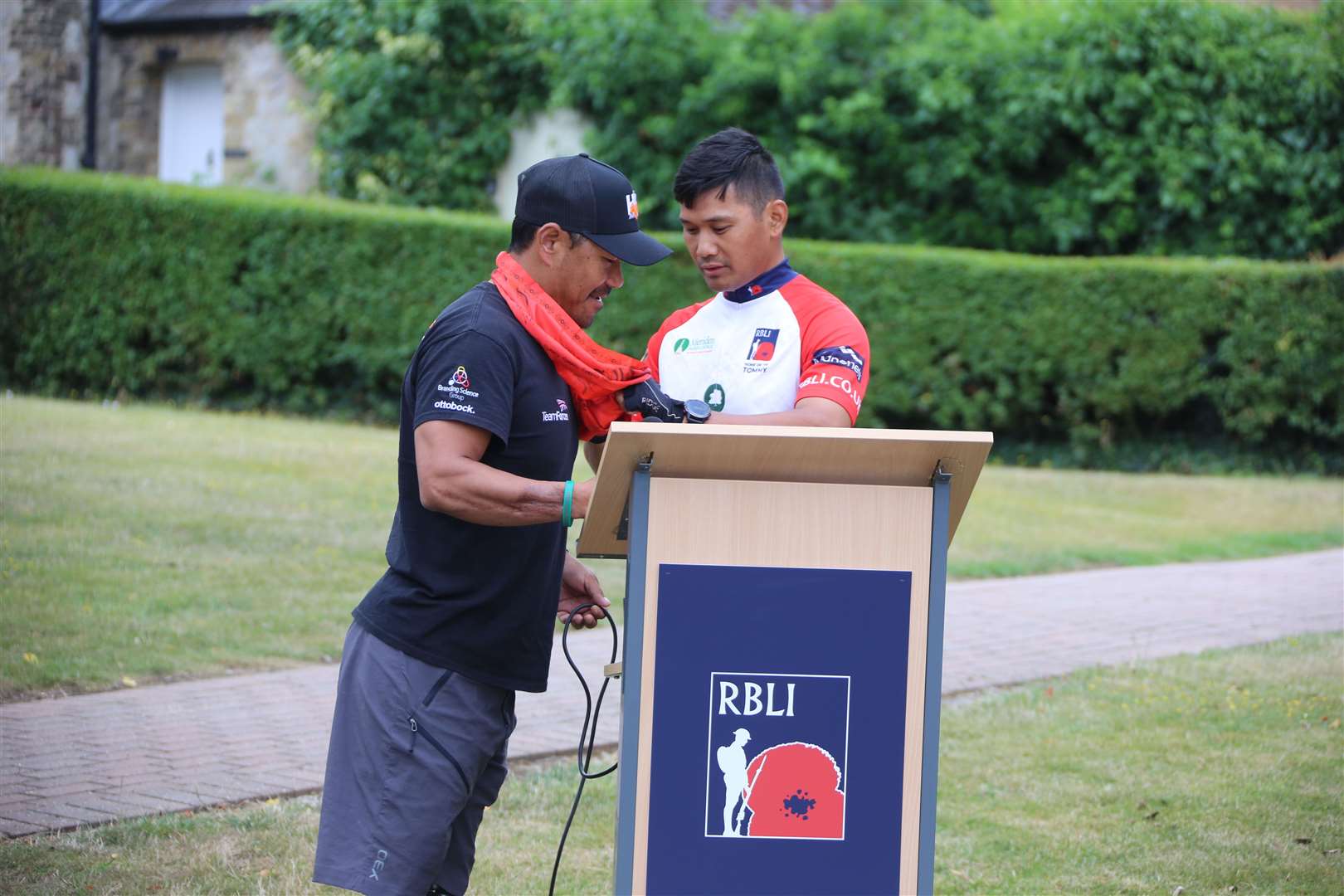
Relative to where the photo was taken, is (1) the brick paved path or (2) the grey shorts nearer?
(2) the grey shorts

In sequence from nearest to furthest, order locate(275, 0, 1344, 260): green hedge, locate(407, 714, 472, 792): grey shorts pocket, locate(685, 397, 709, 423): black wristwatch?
locate(685, 397, 709, 423): black wristwatch
locate(407, 714, 472, 792): grey shorts pocket
locate(275, 0, 1344, 260): green hedge

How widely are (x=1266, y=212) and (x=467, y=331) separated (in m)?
17.2

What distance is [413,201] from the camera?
19125mm

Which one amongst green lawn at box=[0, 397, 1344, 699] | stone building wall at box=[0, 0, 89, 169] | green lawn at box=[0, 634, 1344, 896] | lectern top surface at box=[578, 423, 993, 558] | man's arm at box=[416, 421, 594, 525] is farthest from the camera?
stone building wall at box=[0, 0, 89, 169]

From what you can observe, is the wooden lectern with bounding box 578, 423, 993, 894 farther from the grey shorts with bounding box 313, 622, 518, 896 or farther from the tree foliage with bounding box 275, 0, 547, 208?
the tree foliage with bounding box 275, 0, 547, 208

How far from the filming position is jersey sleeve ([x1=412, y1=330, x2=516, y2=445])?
2895 mm

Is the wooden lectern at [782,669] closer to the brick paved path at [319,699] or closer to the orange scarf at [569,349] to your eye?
the orange scarf at [569,349]

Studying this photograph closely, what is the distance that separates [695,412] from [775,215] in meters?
0.90

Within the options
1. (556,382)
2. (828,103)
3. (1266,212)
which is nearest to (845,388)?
(556,382)

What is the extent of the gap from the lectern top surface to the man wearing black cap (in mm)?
465

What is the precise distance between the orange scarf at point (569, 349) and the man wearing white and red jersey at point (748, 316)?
1.22 feet

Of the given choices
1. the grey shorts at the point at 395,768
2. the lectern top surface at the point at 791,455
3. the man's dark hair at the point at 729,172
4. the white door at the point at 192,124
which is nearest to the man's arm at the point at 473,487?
the lectern top surface at the point at 791,455

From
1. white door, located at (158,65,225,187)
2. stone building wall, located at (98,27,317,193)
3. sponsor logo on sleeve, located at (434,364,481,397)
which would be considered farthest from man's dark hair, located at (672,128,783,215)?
white door, located at (158,65,225,187)

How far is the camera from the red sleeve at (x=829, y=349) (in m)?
3.39
